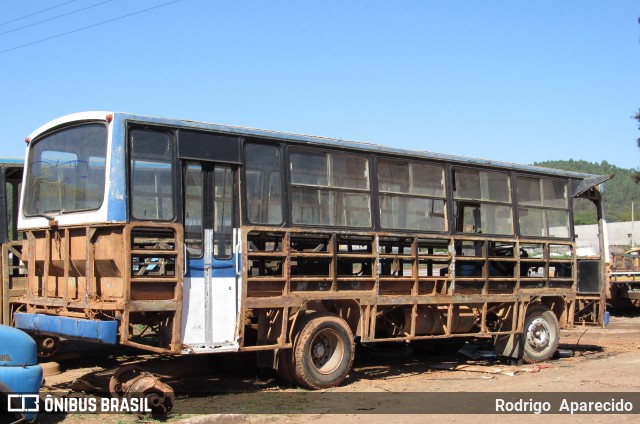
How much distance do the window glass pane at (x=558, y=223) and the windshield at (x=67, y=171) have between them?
27.0 ft

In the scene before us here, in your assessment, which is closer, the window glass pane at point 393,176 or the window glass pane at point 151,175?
the window glass pane at point 151,175

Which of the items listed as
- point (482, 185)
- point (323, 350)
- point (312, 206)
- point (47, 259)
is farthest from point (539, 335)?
point (47, 259)

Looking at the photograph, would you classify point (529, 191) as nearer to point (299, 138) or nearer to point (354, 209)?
point (354, 209)

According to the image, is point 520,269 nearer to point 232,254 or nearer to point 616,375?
point 616,375

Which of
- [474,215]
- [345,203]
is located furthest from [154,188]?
[474,215]

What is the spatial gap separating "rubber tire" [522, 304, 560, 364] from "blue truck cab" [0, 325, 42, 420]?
842 centimetres

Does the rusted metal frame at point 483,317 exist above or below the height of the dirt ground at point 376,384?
above

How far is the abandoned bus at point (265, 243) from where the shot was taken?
26.3ft

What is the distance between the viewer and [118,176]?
786cm

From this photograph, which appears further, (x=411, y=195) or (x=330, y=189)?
(x=411, y=195)

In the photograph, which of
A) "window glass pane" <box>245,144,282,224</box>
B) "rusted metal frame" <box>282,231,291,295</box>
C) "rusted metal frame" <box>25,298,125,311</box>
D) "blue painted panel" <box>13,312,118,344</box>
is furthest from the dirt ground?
"window glass pane" <box>245,144,282,224</box>

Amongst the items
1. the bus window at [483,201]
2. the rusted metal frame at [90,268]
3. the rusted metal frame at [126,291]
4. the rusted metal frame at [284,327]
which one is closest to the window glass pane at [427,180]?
the bus window at [483,201]

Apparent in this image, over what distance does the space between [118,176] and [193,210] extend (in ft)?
3.30

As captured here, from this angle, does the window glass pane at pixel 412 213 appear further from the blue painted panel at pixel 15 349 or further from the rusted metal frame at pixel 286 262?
the blue painted panel at pixel 15 349
